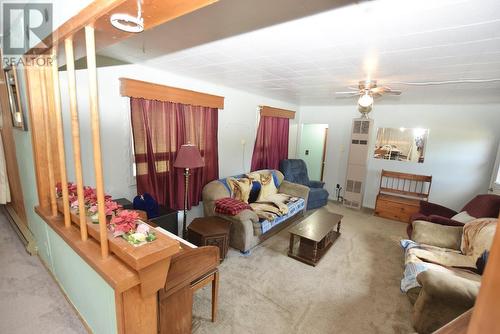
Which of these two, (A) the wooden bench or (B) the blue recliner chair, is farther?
(B) the blue recliner chair

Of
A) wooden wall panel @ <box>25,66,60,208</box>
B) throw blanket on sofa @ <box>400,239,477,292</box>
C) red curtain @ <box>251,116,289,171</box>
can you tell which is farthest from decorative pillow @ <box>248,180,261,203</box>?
wooden wall panel @ <box>25,66,60,208</box>

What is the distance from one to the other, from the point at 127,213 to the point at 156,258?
1.14ft

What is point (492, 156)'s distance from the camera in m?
3.73

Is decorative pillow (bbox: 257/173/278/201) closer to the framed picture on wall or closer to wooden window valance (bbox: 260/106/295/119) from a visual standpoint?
wooden window valance (bbox: 260/106/295/119)

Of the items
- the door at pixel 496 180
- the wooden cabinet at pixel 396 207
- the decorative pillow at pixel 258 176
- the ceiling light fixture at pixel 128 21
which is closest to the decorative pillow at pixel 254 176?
the decorative pillow at pixel 258 176

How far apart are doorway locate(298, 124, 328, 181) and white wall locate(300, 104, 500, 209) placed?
3.16ft

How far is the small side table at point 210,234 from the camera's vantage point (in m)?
2.54

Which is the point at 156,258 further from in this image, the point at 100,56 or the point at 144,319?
the point at 100,56

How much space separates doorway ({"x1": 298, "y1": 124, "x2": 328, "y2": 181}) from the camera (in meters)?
5.71

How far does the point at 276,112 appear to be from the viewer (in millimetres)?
4656

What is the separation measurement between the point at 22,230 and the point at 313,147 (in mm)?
5482

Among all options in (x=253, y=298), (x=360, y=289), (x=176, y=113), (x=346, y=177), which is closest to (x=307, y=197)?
(x=346, y=177)

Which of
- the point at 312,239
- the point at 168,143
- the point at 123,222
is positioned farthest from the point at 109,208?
the point at 312,239

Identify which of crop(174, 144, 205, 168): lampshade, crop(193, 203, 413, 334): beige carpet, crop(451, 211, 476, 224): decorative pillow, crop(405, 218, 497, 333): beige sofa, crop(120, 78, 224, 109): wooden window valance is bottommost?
crop(193, 203, 413, 334): beige carpet
